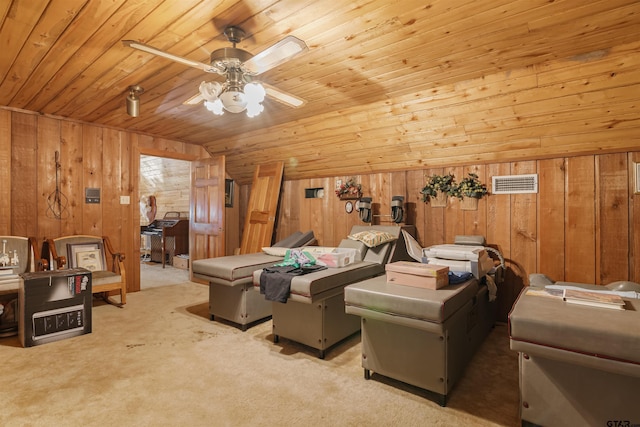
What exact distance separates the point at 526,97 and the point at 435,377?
7.70ft

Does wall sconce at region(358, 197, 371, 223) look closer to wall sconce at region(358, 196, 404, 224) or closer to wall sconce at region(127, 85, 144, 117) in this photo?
wall sconce at region(358, 196, 404, 224)

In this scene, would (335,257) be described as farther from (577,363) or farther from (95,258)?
(95,258)

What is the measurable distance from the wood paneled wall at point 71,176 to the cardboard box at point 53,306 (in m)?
1.44

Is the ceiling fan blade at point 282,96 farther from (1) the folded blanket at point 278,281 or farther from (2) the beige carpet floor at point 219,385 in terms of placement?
(2) the beige carpet floor at point 219,385

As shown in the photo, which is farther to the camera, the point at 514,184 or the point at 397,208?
the point at 397,208

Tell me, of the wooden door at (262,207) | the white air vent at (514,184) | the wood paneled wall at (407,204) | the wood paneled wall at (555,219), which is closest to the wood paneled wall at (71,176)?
the wood paneled wall at (407,204)

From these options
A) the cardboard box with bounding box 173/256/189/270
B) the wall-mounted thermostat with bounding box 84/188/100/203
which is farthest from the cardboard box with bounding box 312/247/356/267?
the cardboard box with bounding box 173/256/189/270

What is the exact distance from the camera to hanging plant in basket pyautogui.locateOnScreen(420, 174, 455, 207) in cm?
379

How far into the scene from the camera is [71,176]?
171 inches

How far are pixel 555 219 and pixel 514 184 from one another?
1.63 ft

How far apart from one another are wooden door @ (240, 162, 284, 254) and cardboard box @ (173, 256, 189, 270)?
201cm

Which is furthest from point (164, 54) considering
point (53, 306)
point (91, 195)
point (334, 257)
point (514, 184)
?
point (91, 195)

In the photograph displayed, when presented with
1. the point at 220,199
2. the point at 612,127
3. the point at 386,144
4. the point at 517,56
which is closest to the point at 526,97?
the point at 517,56

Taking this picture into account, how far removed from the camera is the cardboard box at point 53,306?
9.51 feet
